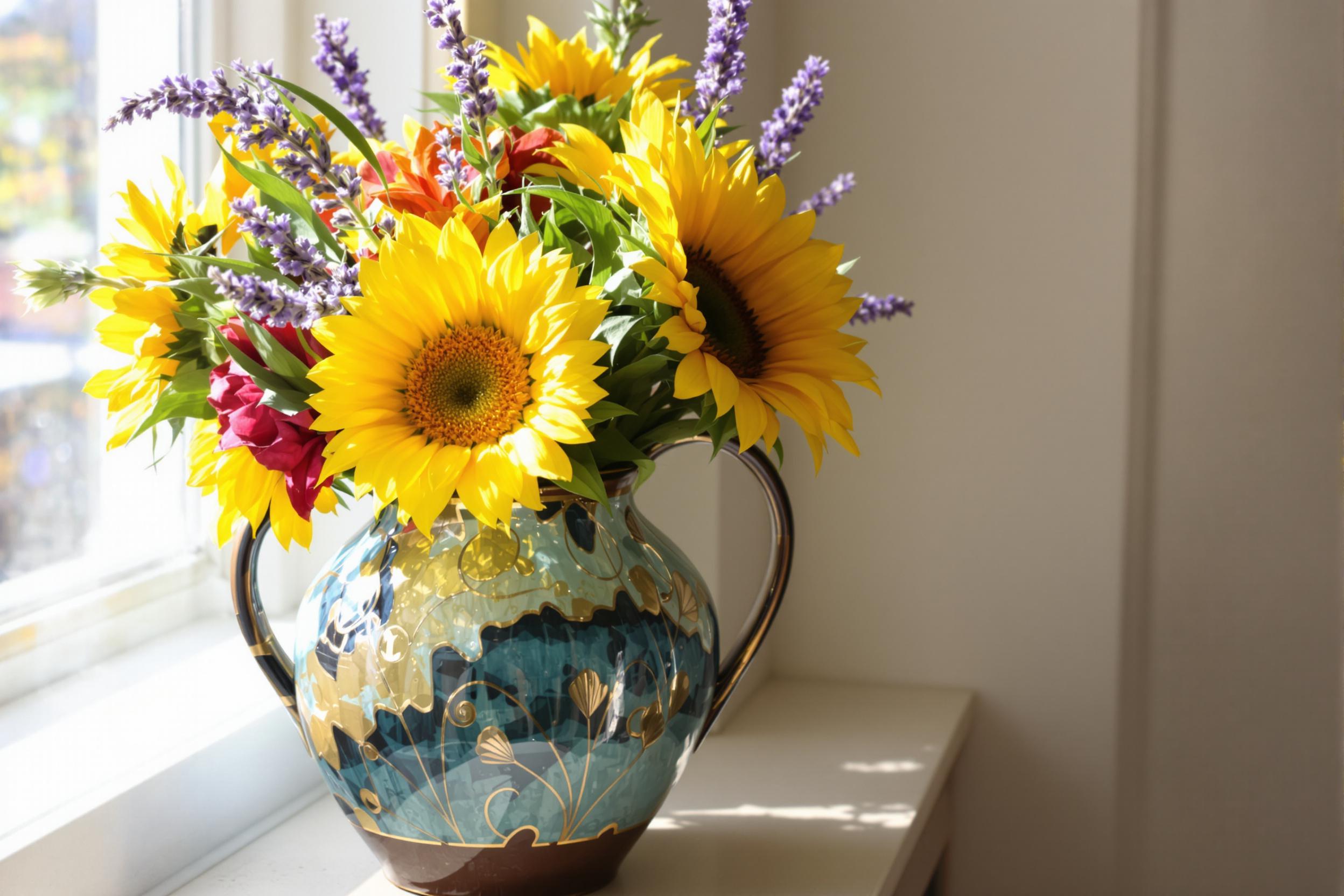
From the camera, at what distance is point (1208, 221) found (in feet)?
3.92

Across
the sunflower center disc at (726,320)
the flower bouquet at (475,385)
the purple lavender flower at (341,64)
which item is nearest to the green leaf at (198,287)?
the flower bouquet at (475,385)

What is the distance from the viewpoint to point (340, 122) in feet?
1.76

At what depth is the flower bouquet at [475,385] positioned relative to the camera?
1.61 ft

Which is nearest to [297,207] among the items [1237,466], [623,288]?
[623,288]

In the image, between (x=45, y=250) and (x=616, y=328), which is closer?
(x=616, y=328)

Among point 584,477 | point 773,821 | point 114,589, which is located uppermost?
point 584,477

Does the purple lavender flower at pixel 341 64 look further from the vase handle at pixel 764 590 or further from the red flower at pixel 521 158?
the vase handle at pixel 764 590

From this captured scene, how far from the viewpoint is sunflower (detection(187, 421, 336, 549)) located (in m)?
0.54

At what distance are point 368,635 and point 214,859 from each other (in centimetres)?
30

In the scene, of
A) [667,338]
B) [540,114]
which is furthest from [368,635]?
[540,114]

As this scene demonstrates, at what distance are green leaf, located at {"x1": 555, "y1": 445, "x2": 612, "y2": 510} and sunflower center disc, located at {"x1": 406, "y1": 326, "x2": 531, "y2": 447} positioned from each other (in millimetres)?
40

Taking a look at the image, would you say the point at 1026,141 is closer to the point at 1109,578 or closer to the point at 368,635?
the point at 1109,578

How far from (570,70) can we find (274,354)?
282 millimetres

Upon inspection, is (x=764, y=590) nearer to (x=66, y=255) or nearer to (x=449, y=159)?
(x=449, y=159)
